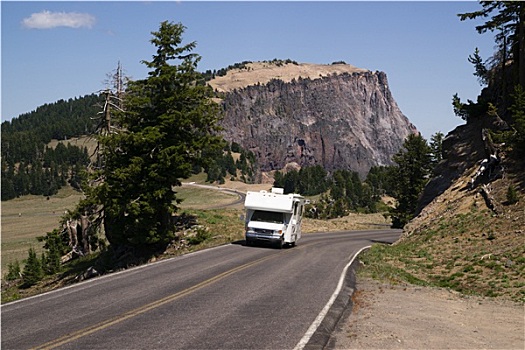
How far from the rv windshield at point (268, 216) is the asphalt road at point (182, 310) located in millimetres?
8319

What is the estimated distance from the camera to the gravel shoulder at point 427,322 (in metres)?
10.7

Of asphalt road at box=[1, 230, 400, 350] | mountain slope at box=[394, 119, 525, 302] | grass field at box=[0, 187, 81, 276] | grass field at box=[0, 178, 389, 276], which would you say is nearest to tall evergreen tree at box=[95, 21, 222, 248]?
grass field at box=[0, 178, 389, 276]

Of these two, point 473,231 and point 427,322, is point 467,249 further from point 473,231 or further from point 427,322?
point 427,322

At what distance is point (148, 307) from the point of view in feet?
43.9

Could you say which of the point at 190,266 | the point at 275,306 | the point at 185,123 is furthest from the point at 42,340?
the point at 185,123

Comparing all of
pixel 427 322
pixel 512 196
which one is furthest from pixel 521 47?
pixel 427 322

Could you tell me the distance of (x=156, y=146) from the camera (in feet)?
109

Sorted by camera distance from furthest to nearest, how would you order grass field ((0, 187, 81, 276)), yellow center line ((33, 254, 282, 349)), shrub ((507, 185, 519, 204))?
grass field ((0, 187, 81, 276))
shrub ((507, 185, 519, 204))
yellow center line ((33, 254, 282, 349))

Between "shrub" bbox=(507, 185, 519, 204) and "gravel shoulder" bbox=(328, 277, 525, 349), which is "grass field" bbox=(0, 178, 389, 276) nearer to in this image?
"shrub" bbox=(507, 185, 519, 204)

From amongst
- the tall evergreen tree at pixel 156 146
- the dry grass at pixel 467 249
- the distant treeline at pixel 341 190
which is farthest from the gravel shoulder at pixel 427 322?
the distant treeline at pixel 341 190

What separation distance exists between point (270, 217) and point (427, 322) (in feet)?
60.6

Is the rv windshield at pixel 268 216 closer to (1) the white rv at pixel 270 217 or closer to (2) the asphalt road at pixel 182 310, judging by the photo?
(1) the white rv at pixel 270 217

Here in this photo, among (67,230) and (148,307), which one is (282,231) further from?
(67,230)

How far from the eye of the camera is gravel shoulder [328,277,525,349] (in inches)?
420
